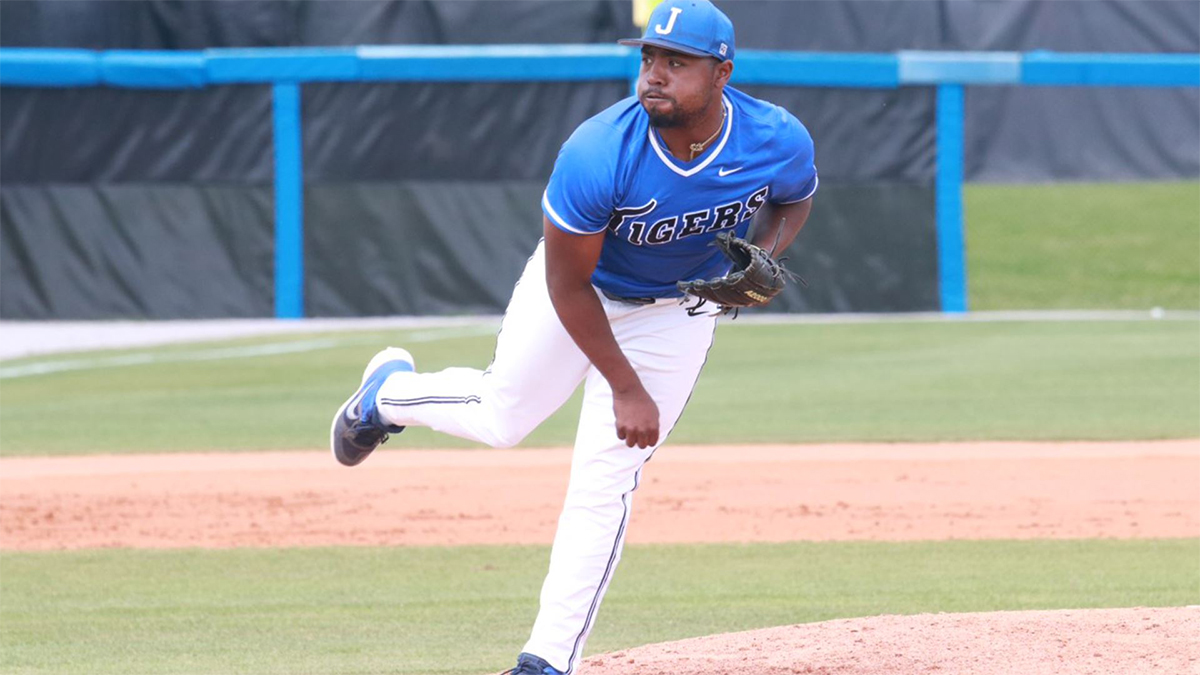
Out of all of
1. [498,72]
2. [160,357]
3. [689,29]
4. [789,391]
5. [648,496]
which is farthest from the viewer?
[498,72]

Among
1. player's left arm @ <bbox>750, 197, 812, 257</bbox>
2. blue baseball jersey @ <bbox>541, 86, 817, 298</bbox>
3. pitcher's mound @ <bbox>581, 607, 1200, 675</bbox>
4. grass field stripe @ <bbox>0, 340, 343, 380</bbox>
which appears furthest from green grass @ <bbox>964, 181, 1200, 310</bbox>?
blue baseball jersey @ <bbox>541, 86, 817, 298</bbox>

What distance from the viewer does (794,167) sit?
395 cm

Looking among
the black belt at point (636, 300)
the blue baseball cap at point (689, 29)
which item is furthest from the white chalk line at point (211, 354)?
the blue baseball cap at point (689, 29)

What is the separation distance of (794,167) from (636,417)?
2.45 ft

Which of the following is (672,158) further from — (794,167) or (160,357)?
(160,357)

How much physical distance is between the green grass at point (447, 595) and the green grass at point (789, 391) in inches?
122

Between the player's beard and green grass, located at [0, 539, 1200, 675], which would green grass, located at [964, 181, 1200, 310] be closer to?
green grass, located at [0, 539, 1200, 675]

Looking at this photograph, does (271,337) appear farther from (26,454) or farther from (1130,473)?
(1130,473)

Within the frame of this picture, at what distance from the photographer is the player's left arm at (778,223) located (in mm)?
4141

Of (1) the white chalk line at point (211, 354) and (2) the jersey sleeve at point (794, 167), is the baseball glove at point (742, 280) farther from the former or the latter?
(1) the white chalk line at point (211, 354)

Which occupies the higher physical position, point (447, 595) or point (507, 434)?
point (507, 434)

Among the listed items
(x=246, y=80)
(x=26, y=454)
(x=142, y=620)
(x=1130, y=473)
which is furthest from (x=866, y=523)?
(x=246, y=80)

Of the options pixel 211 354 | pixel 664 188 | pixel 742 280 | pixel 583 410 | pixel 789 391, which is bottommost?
pixel 211 354

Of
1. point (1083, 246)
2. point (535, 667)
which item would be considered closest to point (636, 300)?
point (535, 667)
